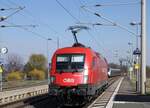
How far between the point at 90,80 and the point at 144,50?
11570 millimetres

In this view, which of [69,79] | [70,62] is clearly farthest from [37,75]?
[69,79]

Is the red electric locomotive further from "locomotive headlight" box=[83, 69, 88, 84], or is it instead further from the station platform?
the station platform

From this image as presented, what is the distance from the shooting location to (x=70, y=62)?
25.6 metres

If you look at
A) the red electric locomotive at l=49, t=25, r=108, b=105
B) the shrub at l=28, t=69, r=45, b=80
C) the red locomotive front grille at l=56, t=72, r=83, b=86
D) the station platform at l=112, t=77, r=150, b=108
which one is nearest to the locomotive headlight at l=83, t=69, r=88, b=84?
the red electric locomotive at l=49, t=25, r=108, b=105

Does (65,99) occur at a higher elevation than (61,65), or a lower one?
lower

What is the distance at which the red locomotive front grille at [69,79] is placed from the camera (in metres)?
24.7

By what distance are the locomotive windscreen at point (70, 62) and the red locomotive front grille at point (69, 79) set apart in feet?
1.25

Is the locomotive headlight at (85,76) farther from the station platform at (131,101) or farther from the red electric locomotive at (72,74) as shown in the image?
the station platform at (131,101)

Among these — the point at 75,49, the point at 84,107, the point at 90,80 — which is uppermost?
the point at 75,49

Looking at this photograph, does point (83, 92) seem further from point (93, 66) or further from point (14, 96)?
point (14, 96)

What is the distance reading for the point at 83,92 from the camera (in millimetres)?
24328

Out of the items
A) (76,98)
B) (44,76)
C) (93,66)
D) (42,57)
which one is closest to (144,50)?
(93,66)

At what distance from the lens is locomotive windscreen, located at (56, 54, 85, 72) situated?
83.0ft

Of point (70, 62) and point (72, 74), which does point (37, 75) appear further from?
point (72, 74)
